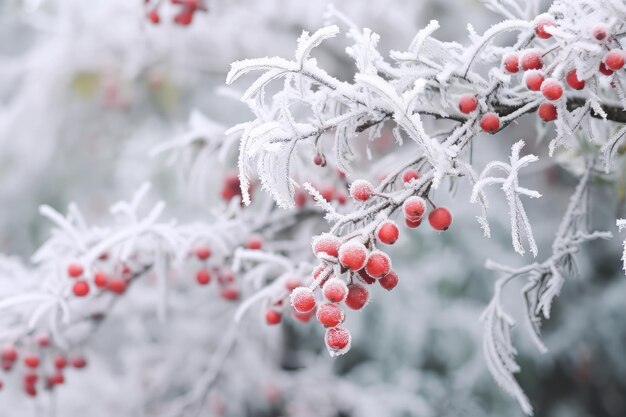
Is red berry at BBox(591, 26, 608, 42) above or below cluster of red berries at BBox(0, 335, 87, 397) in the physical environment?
above

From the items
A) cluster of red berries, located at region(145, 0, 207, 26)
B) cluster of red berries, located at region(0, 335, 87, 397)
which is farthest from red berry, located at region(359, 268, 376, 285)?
cluster of red berries, located at region(145, 0, 207, 26)

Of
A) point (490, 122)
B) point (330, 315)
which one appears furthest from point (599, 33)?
point (330, 315)

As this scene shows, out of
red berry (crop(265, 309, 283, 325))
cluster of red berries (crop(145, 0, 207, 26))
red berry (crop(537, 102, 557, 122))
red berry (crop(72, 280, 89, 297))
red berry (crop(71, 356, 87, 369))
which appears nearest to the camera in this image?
red berry (crop(537, 102, 557, 122))

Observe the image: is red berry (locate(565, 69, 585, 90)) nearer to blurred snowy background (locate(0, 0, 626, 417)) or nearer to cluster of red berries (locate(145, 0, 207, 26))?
cluster of red berries (locate(145, 0, 207, 26))

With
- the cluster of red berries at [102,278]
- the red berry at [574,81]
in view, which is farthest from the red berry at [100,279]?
the red berry at [574,81]

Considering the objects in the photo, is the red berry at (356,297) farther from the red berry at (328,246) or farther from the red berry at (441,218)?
the red berry at (441,218)

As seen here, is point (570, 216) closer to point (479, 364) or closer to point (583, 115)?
point (583, 115)
